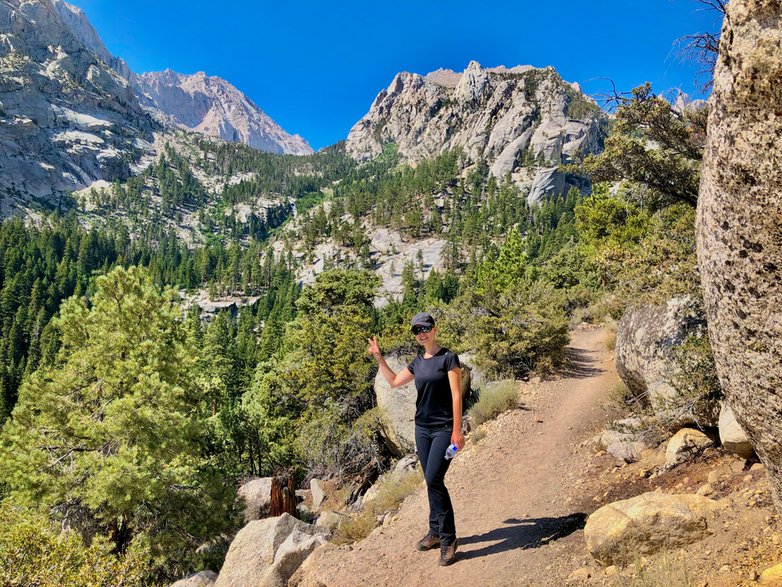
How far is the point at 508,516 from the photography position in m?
6.30

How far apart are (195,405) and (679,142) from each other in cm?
1494

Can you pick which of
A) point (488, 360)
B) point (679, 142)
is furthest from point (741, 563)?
Result: point (488, 360)

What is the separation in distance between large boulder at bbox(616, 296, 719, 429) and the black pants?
3332 millimetres

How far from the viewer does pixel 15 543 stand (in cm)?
611

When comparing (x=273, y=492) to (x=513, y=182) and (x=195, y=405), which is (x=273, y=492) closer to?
(x=195, y=405)

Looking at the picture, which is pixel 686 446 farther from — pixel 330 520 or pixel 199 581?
pixel 199 581

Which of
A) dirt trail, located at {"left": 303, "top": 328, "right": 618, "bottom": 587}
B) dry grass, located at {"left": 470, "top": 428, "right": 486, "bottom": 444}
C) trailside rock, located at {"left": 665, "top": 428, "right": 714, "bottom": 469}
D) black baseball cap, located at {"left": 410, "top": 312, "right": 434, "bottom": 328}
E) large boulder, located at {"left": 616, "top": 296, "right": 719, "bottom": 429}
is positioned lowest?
dirt trail, located at {"left": 303, "top": 328, "right": 618, "bottom": 587}

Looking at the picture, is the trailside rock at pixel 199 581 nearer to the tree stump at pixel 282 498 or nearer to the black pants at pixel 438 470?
the tree stump at pixel 282 498

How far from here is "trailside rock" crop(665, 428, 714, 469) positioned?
19.0 ft

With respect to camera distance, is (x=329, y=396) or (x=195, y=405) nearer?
(x=195, y=405)

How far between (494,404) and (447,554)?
6.13 m

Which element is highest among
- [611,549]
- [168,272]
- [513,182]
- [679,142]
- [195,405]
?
[513,182]

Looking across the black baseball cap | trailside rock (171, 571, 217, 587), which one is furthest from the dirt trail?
trailside rock (171, 571, 217, 587)

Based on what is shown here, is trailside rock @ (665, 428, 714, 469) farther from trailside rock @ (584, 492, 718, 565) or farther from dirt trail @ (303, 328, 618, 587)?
trailside rock @ (584, 492, 718, 565)
